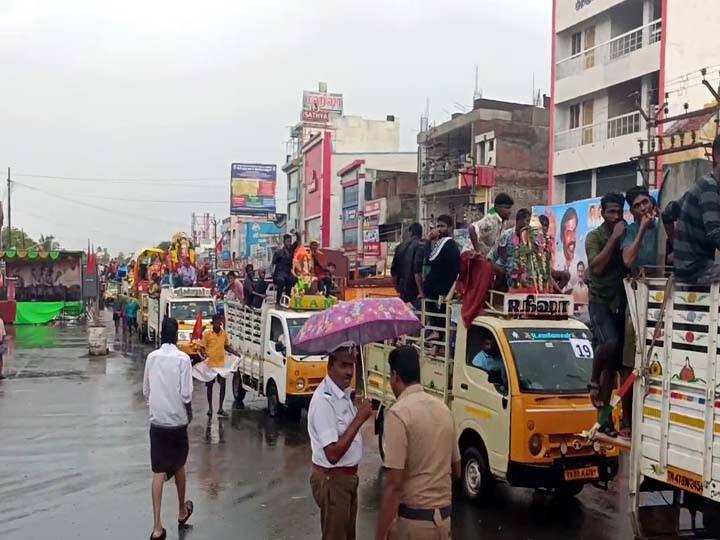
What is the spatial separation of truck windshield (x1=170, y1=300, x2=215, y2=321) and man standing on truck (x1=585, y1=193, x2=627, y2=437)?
18336 mm

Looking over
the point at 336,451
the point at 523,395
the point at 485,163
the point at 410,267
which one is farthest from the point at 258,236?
the point at 336,451

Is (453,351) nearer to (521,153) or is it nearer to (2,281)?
(521,153)

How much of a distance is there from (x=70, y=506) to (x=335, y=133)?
57.7 m

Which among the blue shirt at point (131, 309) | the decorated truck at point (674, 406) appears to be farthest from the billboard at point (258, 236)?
the decorated truck at point (674, 406)

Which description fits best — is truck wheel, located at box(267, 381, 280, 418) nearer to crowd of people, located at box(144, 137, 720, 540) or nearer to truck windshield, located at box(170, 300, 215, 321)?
crowd of people, located at box(144, 137, 720, 540)

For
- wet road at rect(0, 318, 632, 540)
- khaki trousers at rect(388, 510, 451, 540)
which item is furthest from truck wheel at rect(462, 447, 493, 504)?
khaki trousers at rect(388, 510, 451, 540)

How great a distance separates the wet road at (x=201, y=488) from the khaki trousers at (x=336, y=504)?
2.48 metres

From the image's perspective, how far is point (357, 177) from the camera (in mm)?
45375

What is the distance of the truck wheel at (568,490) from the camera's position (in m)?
7.30

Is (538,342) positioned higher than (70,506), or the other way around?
(538,342)

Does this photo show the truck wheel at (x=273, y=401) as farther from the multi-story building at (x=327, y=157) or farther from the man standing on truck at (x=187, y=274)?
the multi-story building at (x=327, y=157)

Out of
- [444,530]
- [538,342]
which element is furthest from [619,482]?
[444,530]

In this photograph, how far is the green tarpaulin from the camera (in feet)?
117

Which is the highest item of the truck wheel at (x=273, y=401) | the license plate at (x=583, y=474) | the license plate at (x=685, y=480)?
the license plate at (x=685, y=480)
